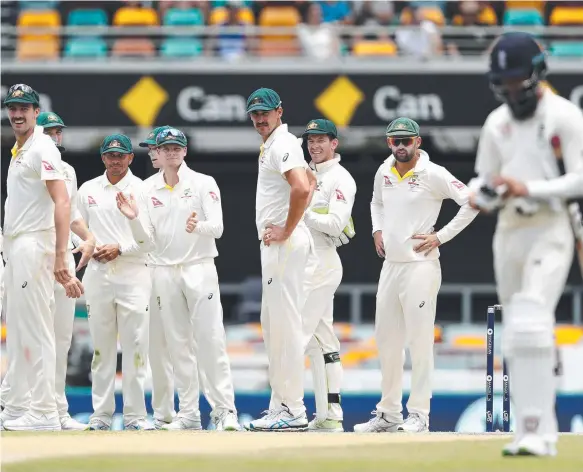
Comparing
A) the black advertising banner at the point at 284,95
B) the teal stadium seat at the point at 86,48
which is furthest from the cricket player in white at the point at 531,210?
the teal stadium seat at the point at 86,48

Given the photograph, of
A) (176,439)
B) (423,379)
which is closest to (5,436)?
(176,439)

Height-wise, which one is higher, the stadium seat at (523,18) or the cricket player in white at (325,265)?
the stadium seat at (523,18)

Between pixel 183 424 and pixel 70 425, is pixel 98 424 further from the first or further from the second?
pixel 183 424

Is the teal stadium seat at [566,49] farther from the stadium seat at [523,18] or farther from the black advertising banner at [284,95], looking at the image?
the black advertising banner at [284,95]

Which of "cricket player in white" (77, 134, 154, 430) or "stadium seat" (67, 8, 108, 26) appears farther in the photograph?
"stadium seat" (67, 8, 108, 26)

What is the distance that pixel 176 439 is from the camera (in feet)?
25.4

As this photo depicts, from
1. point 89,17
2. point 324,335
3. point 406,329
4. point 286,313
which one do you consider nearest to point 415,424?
point 406,329

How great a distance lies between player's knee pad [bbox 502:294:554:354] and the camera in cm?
653

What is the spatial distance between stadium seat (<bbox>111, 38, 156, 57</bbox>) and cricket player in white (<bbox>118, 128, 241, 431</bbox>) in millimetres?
8144

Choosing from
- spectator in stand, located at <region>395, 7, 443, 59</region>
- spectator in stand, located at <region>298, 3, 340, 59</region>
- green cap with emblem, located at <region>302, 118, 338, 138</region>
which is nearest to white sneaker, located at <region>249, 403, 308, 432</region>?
green cap with emblem, located at <region>302, 118, 338, 138</region>

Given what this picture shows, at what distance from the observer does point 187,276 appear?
9.93 meters

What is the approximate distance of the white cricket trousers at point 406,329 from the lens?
9688mm

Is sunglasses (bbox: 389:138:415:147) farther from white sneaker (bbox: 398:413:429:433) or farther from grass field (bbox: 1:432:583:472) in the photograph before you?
grass field (bbox: 1:432:583:472)

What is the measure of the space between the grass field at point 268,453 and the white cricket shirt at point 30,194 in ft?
4.63
